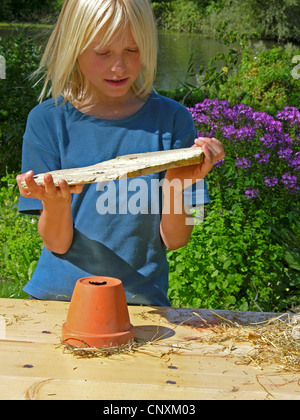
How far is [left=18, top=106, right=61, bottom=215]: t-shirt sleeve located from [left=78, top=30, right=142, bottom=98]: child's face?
0.23m

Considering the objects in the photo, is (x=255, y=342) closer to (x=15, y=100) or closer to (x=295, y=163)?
(x=295, y=163)

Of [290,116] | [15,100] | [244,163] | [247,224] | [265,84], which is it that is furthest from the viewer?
[265,84]

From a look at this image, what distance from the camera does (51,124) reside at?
1.85 metres

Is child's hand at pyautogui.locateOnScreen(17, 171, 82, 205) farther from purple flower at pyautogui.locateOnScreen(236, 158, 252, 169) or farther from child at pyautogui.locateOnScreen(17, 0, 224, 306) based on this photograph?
purple flower at pyautogui.locateOnScreen(236, 158, 252, 169)

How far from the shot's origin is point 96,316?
1.41m

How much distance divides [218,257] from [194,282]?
0.19m

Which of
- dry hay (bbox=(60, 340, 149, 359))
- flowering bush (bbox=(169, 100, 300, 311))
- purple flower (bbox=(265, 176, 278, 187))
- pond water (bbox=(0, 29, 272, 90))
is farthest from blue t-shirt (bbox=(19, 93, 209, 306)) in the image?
pond water (bbox=(0, 29, 272, 90))

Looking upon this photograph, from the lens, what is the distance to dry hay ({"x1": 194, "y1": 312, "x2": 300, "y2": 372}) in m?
1.42

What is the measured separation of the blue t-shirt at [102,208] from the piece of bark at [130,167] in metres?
0.31

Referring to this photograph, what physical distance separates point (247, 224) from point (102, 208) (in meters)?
1.84

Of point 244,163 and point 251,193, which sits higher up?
point 244,163

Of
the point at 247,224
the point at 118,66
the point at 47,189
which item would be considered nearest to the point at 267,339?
the point at 47,189

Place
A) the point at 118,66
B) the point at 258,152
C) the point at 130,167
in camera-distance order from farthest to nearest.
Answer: the point at 258,152 < the point at 118,66 < the point at 130,167

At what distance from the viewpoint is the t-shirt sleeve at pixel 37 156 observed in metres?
1.77
